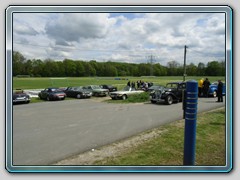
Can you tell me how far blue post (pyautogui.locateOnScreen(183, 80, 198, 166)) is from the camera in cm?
399

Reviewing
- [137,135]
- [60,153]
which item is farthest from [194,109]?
[60,153]

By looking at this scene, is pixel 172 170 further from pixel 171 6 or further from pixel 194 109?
pixel 171 6

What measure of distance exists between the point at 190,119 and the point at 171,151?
1174 mm

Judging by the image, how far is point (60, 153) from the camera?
4816mm

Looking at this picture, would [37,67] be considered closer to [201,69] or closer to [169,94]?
[169,94]

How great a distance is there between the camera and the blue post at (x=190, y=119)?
13.1 feet

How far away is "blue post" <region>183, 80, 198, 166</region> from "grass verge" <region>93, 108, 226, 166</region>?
29cm

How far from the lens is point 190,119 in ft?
13.1

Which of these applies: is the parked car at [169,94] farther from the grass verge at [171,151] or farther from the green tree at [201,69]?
the grass verge at [171,151]

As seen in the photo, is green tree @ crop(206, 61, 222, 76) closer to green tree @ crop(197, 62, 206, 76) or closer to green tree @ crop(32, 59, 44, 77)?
green tree @ crop(197, 62, 206, 76)

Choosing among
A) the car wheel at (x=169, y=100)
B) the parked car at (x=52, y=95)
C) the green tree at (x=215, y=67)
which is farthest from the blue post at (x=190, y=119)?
the parked car at (x=52, y=95)

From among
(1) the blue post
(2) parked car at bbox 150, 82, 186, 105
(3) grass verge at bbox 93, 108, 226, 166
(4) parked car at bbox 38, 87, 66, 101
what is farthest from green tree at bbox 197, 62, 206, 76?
(4) parked car at bbox 38, 87, 66, 101

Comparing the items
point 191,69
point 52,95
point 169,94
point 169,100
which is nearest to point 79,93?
point 52,95

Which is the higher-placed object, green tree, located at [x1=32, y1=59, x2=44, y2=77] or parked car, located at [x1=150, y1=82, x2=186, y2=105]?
green tree, located at [x1=32, y1=59, x2=44, y2=77]
